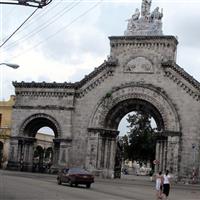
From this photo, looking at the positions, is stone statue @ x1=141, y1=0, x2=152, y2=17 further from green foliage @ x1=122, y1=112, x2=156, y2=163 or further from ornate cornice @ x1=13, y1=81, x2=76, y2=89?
green foliage @ x1=122, y1=112, x2=156, y2=163

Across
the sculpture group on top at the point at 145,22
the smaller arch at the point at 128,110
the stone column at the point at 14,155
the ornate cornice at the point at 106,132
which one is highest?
the sculpture group on top at the point at 145,22

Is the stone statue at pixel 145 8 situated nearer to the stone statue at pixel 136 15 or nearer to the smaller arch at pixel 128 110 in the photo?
the stone statue at pixel 136 15

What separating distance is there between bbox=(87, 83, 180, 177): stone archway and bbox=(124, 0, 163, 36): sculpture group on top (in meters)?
5.28

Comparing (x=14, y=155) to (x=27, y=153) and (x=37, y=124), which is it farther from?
(x=37, y=124)

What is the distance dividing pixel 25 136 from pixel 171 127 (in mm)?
14900

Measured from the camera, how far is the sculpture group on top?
54.3 metres

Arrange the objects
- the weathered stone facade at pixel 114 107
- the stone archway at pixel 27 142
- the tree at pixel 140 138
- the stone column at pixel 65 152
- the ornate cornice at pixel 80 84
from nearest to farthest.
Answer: the weathered stone facade at pixel 114 107
the stone column at pixel 65 152
the ornate cornice at pixel 80 84
the stone archway at pixel 27 142
the tree at pixel 140 138

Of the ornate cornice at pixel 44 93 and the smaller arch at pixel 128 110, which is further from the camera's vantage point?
the ornate cornice at pixel 44 93

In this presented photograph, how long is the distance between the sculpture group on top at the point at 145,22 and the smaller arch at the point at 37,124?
1090 centimetres

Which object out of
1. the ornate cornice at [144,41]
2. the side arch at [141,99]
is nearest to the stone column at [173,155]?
the side arch at [141,99]

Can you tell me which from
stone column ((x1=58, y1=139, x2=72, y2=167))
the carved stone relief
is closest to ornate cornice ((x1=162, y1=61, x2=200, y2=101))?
the carved stone relief

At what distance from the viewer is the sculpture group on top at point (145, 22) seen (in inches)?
2138

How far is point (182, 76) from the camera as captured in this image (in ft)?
169

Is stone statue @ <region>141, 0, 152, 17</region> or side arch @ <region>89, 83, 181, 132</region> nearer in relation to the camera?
side arch @ <region>89, 83, 181, 132</region>
